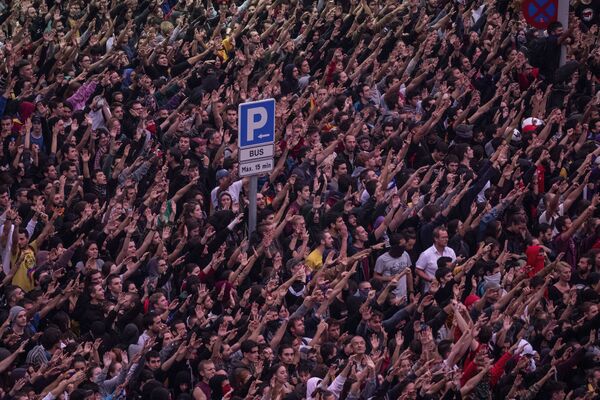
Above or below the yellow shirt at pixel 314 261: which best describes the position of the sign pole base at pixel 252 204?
above

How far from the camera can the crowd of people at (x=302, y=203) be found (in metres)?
18.0

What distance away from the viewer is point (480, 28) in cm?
2819

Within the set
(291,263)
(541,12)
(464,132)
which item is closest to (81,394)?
(291,263)

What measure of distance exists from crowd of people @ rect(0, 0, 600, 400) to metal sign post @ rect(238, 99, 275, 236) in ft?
1.97

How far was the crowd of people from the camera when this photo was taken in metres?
18.0

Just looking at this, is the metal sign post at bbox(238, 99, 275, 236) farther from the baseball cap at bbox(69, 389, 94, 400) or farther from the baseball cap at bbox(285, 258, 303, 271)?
the baseball cap at bbox(69, 389, 94, 400)

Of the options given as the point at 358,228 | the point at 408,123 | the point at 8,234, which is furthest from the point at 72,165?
the point at 408,123

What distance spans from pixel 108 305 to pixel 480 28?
11108 mm

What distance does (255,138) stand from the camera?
2008 centimetres

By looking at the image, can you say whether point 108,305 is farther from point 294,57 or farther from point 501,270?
point 294,57

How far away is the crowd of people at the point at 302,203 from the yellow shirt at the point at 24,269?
2 cm

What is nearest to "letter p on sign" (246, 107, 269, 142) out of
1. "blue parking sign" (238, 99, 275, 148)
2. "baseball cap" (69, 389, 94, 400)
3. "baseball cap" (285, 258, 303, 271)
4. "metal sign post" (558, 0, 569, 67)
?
"blue parking sign" (238, 99, 275, 148)

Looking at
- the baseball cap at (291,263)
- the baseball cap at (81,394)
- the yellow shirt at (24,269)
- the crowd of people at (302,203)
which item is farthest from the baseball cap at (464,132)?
the baseball cap at (81,394)

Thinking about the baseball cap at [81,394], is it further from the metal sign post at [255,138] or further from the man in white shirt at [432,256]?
the man in white shirt at [432,256]
